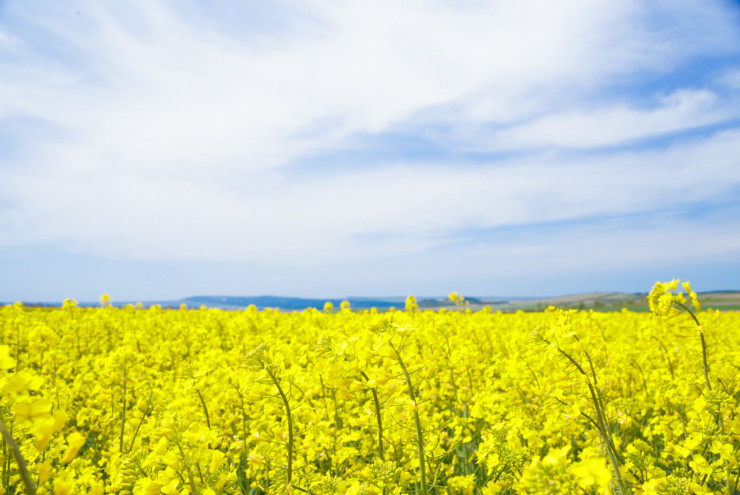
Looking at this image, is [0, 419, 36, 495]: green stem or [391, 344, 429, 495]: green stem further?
[391, 344, 429, 495]: green stem

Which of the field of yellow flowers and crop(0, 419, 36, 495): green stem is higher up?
crop(0, 419, 36, 495): green stem

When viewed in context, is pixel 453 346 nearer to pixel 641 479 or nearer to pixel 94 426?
pixel 641 479

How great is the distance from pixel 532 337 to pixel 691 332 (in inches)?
52.6

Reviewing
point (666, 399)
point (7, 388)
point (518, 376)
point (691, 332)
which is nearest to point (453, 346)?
point (518, 376)

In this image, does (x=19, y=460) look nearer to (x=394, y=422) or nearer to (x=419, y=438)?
(x=419, y=438)

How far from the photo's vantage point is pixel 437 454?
253cm

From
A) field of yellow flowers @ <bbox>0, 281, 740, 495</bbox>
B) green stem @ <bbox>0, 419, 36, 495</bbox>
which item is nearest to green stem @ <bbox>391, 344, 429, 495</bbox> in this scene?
field of yellow flowers @ <bbox>0, 281, 740, 495</bbox>

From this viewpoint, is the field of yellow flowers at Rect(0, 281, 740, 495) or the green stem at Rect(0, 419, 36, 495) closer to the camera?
the green stem at Rect(0, 419, 36, 495)

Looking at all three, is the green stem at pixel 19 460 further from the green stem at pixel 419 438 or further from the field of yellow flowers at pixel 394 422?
the green stem at pixel 419 438

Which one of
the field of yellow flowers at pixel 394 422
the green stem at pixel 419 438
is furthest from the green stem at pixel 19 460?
the green stem at pixel 419 438

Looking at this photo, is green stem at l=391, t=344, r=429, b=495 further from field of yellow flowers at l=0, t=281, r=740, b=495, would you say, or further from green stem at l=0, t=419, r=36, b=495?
green stem at l=0, t=419, r=36, b=495

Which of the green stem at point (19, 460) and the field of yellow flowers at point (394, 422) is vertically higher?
the green stem at point (19, 460)

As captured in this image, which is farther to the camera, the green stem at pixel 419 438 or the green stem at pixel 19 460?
the green stem at pixel 419 438

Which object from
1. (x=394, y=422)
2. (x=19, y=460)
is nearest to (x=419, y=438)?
(x=394, y=422)
